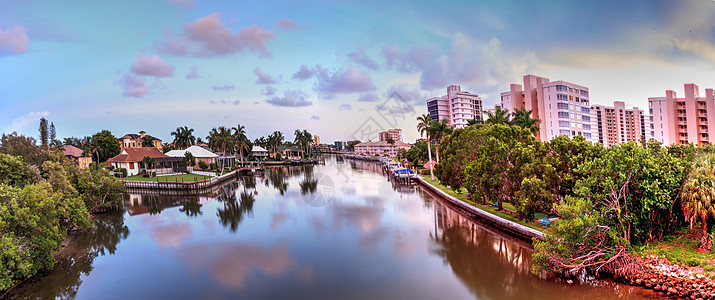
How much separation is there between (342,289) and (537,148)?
54.8 ft

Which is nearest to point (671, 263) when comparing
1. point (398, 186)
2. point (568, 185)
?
point (568, 185)

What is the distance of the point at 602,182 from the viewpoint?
51.2 feet

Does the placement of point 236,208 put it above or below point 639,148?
below

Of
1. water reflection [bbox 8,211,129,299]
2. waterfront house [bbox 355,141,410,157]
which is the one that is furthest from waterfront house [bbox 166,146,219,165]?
waterfront house [bbox 355,141,410,157]

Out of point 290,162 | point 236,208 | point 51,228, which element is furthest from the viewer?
point 290,162

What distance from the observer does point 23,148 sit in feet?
103

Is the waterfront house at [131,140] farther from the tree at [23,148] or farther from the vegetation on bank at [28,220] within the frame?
the vegetation on bank at [28,220]

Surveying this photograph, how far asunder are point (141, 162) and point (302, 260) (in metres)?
56.3

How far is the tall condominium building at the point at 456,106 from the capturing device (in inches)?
3674

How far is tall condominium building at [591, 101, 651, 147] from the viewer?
84.4 m

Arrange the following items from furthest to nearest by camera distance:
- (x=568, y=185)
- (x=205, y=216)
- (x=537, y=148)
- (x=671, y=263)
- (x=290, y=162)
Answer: (x=290, y=162) → (x=205, y=216) → (x=537, y=148) → (x=568, y=185) → (x=671, y=263)

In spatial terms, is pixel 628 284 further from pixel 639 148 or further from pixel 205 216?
pixel 205 216

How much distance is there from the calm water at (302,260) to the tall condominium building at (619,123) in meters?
72.3

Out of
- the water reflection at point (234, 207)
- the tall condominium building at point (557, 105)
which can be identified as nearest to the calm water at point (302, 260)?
the water reflection at point (234, 207)
